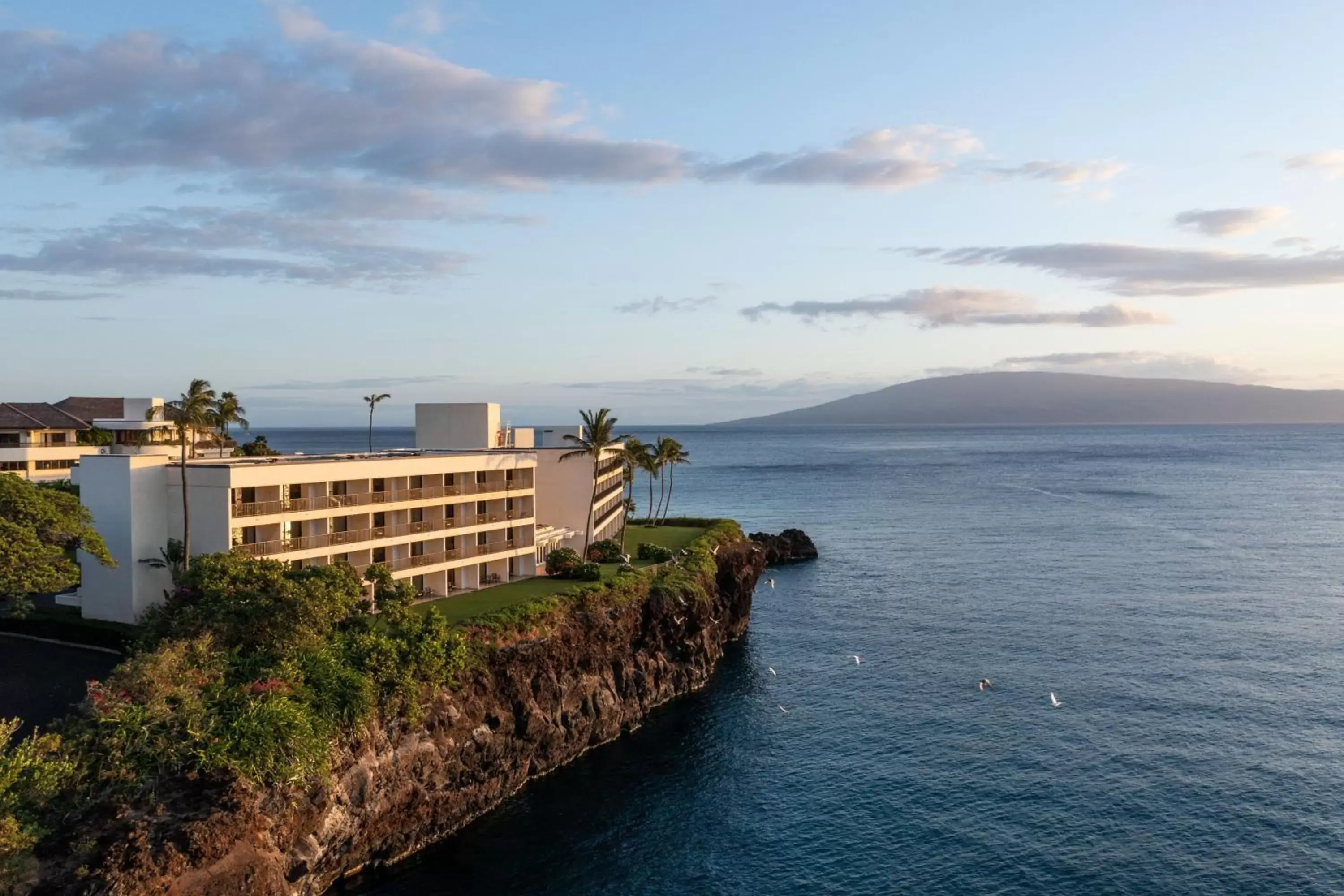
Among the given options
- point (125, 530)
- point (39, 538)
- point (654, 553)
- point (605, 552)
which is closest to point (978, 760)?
point (654, 553)

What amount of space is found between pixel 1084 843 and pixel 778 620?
43.0 meters

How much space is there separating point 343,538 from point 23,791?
2734 centimetres

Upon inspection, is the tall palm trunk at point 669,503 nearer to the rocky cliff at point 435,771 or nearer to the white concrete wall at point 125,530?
the rocky cliff at point 435,771

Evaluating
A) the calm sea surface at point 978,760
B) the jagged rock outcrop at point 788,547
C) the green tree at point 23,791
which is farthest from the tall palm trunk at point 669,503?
the green tree at point 23,791

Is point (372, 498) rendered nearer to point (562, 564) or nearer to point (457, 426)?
point (562, 564)

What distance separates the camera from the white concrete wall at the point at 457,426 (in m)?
83.6

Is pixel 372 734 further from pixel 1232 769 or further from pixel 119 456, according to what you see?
pixel 1232 769

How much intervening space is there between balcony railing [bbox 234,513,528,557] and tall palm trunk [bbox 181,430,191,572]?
2429 millimetres

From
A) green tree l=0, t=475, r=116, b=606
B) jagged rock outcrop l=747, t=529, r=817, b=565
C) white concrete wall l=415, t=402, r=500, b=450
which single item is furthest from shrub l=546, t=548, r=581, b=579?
jagged rock outcrop l=747, t=529, r=817, b=565

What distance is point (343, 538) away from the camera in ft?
190

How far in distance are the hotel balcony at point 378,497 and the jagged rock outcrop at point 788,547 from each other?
4671 centimetres

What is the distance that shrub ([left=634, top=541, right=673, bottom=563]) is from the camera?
255ft

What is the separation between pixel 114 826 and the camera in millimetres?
32562

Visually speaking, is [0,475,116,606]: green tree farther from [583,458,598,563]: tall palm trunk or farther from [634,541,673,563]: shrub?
[634,541,673,563]: shrub
